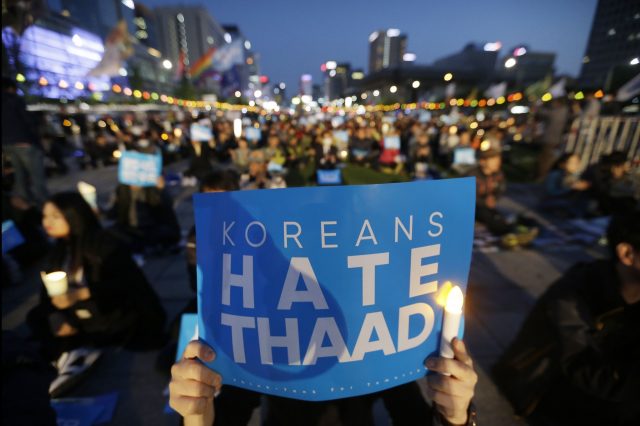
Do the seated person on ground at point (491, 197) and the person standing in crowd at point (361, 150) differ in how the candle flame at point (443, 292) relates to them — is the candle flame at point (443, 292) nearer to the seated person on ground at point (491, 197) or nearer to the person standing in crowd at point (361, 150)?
the seated person on ground at point (491, 197)

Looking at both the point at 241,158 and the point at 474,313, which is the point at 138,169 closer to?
the point at 241,158

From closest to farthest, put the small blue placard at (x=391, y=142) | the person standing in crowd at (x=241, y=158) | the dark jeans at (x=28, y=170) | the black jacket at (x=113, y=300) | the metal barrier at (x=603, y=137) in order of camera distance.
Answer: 1. the black jacket at (x=113, y=300)
2. the dark jeans at (x=28, y=170)
3. the person standing in crowd at (x=241, y=158)
4. the metal barrier at (x=603, y=137)
5. the small blue placard at (x=391, y=142)

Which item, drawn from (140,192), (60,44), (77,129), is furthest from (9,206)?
(60,44)

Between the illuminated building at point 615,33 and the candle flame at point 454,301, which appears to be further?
the illuminated building at point 615,33

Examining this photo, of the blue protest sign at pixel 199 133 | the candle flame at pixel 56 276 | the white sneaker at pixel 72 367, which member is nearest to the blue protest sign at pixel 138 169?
the white sneaker at pixel 72 367

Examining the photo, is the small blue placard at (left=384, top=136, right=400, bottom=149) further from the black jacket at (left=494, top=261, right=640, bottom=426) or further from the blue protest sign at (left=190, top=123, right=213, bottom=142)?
the black jacket at (left=494, top=261, right=640, bottom=426)

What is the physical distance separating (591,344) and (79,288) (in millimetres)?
3504

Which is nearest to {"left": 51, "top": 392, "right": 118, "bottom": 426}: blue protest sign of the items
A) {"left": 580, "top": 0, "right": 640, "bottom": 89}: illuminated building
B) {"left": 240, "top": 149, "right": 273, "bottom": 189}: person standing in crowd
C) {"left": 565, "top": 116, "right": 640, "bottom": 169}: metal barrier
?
{"left": 240, "top": 149, "right": 273, "bottom": 189}: person standing in crowd

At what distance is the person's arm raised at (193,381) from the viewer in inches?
34.4

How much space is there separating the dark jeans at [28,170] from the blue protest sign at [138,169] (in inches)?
86.7

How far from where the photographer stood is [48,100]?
98.5 ft

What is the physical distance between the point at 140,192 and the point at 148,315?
307cm

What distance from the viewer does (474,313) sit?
11.3ft

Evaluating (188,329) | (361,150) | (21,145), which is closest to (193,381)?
(188,329)
